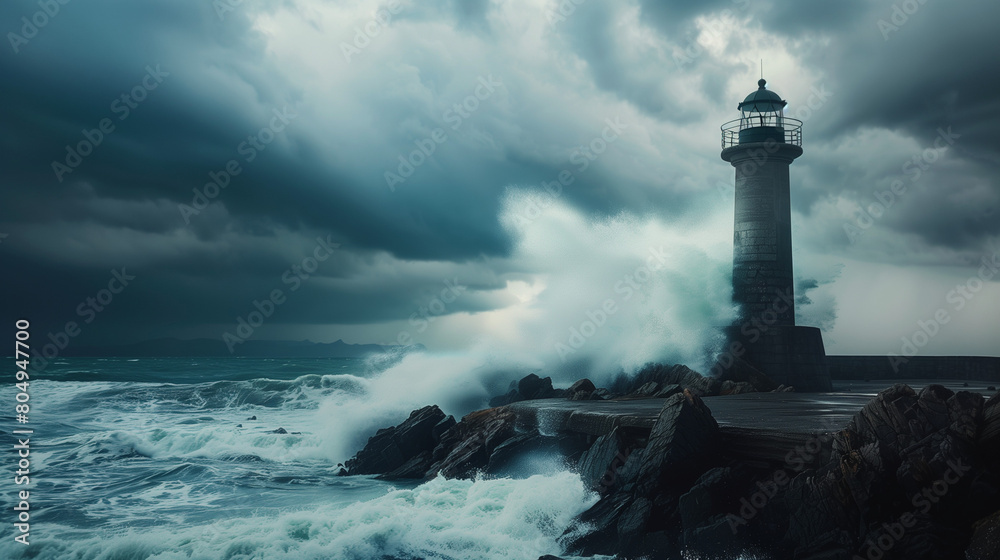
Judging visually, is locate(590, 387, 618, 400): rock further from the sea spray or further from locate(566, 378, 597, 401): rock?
the sea spray

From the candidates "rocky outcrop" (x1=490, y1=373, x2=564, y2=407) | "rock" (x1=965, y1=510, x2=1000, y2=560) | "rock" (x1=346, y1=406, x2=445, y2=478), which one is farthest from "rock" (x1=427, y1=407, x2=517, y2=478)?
"rock" (x1=965, y1=510, x2=1000, y2=560)

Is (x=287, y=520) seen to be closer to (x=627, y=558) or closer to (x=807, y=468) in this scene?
(x=627, y=558)

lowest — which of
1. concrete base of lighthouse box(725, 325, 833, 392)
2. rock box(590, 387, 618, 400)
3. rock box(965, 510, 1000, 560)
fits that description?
rock box(965, 510, 1000, 560)

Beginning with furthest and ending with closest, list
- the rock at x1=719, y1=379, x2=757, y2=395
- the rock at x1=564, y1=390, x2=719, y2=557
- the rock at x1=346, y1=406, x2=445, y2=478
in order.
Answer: the rock at x1=719, y1=379, x2=757, y2=395 → the rock at x1=346, y1=406, x2=445, y2=478 → the rock at x1=564, y1=390, x2=719, y2=557

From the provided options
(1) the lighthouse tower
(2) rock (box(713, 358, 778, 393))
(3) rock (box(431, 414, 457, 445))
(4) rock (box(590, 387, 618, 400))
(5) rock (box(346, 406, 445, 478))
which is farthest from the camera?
(1) the lighthouse tower

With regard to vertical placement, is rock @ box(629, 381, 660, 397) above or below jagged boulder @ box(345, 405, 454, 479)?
above

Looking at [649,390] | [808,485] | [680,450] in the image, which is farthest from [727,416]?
[649,390]

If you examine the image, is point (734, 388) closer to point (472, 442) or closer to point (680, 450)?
point (472, 442)

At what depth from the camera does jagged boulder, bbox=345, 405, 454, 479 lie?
1192 cm

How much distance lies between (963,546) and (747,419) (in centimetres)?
305

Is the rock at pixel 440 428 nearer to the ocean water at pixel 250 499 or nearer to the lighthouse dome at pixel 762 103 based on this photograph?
the ocean water at pixel 250 499

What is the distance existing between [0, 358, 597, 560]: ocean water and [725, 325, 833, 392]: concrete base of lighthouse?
30.2ft

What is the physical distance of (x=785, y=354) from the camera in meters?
16.7

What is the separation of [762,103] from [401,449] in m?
14.3
